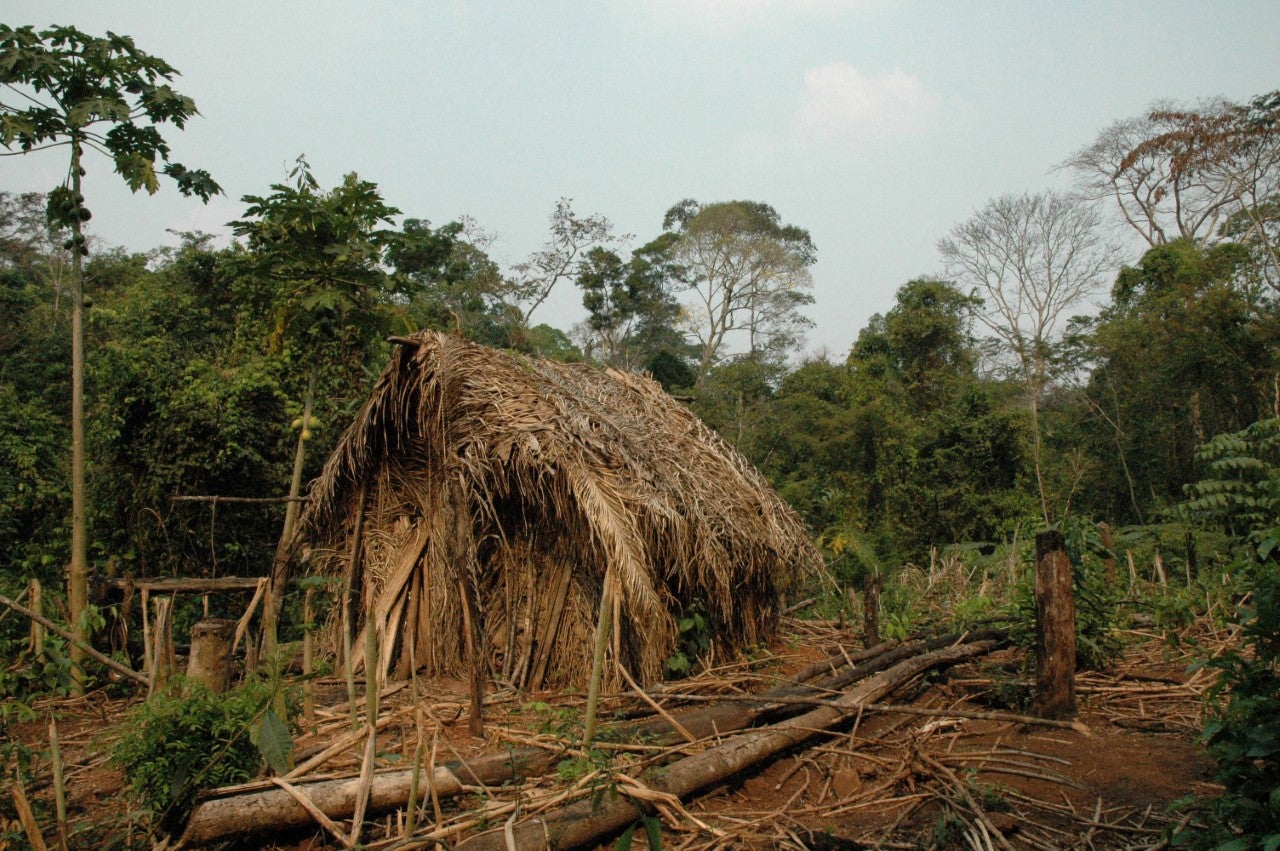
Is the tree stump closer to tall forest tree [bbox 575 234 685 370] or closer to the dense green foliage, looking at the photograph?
A: the dense green foliage

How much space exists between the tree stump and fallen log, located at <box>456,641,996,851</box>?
193cm

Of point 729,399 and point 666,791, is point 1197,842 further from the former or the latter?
point 729,399

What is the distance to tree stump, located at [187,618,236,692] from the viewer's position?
14.5ft

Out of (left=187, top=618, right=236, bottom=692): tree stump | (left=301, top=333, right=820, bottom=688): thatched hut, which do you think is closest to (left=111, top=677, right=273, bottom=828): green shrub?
(left=187, top=618, right=236, bottom=692): tree stump

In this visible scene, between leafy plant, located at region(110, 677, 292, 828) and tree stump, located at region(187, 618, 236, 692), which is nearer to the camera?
leafy plant, located at region(110, 677, 292, 828)

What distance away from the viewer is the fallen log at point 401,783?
3508mm

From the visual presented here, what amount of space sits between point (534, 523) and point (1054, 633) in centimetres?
384

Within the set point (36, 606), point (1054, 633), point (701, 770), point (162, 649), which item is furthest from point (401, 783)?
point (1054, 633)

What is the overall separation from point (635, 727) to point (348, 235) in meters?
4.39

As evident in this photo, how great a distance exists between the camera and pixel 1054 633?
17.3 feet

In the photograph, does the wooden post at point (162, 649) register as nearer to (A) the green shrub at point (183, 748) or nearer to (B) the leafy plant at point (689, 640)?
(A) the green shrub at point (183, 748)

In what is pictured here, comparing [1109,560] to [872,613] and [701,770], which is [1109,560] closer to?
[872,613]

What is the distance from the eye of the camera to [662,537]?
20.0 ft

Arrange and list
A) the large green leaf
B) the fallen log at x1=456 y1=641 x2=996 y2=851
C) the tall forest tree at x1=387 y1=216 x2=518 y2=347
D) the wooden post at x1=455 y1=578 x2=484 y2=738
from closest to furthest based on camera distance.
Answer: the fallen log at x1=456 y1=641 x2=996 y2=851 → the large green leaf → the wooden post at x1=455 y1=578 x2=484 y2=738 → the tall forest tree at x1=387 y1=216 x2=518 y2=347
